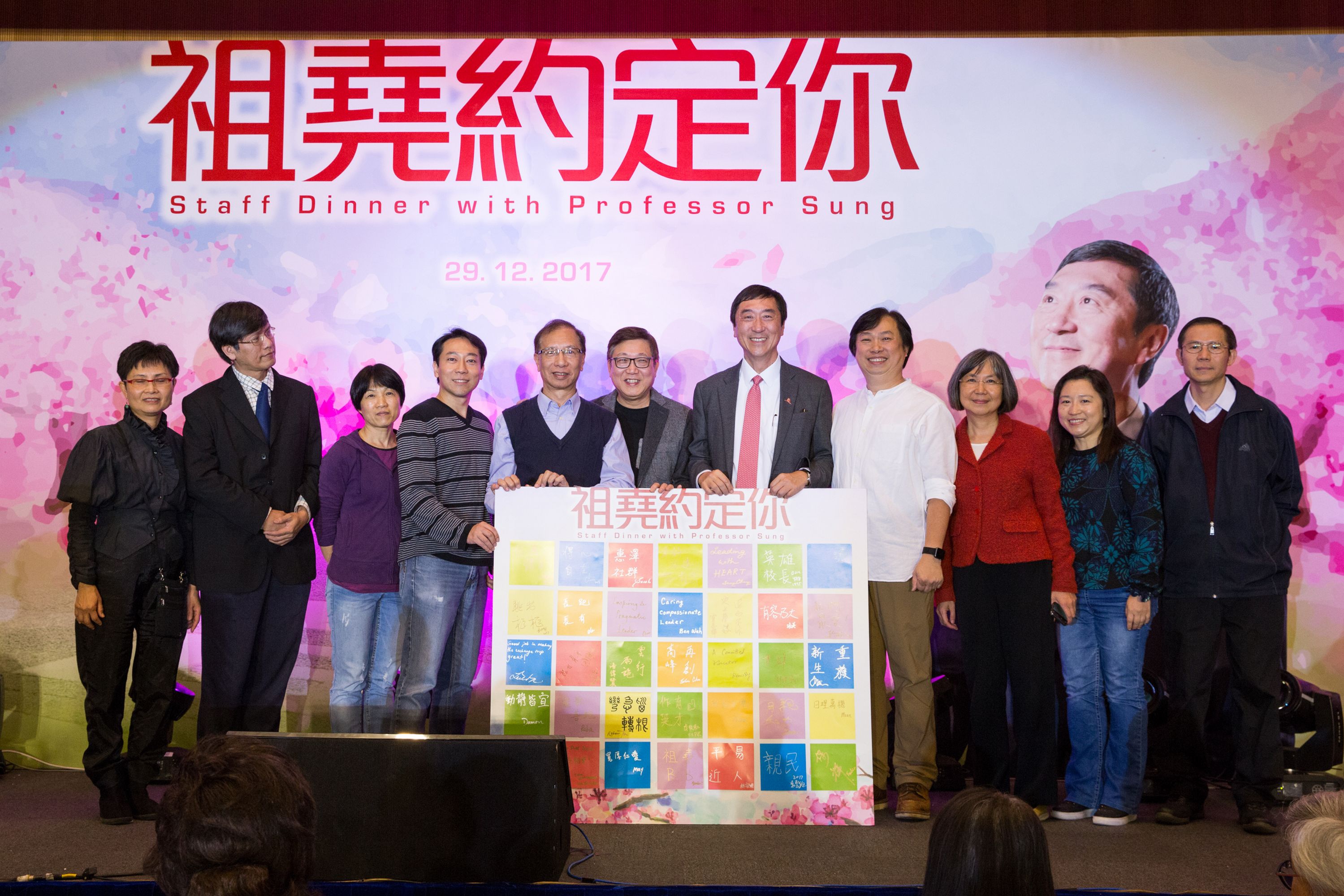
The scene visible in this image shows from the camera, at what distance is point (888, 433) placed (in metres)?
3.42

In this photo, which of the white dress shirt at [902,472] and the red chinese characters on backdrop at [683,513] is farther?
the white dress shirt at [902,472]

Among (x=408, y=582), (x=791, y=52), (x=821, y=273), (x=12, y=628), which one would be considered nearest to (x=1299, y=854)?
(x=408, y=582)

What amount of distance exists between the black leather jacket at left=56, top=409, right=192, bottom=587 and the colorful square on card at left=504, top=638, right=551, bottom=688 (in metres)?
1.36

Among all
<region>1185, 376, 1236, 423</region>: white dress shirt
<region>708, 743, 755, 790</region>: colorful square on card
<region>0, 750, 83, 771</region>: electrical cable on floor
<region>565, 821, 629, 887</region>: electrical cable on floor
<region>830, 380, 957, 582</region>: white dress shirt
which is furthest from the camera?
<region>0, 750, 83, 771</region>: electrical cable on floor

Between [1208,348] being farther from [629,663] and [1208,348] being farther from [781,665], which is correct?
[629,663]

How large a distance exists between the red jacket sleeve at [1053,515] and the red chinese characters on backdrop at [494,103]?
65.2 inches

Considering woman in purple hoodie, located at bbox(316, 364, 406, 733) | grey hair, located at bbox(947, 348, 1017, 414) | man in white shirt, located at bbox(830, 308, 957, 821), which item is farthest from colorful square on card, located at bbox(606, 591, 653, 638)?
grey hair, located at bbox(947, 348, 1017, 414)

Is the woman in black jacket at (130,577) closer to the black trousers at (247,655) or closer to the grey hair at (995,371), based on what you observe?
the black trousers at (247,655)

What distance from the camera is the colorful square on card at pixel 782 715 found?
121 inches

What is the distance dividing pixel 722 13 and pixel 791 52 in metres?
0.37

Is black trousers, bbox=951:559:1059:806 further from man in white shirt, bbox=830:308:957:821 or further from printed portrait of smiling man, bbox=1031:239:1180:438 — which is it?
printed portrait of smiling man, bbox=1031:239:1180:438

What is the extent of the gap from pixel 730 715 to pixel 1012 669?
1.04 m

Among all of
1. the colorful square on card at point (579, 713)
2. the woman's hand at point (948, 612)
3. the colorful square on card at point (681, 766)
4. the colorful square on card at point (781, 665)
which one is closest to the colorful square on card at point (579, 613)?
the colorful square on card at point (579, 713)

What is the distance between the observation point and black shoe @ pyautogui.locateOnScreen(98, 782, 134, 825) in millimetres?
3172
